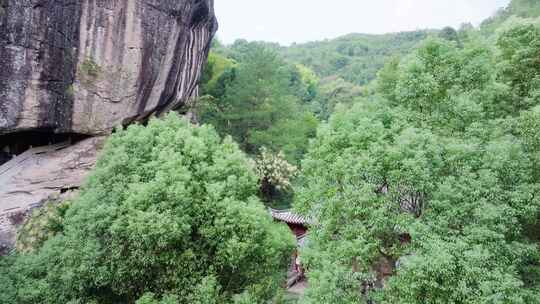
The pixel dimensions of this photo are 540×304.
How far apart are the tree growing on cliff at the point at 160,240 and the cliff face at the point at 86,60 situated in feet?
10.2

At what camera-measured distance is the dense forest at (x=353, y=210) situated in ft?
26.8

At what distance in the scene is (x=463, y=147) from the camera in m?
8.59

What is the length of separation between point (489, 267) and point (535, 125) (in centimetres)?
363

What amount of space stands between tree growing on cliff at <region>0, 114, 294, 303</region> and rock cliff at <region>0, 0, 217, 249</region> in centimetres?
303

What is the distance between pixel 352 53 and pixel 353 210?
89106 mm

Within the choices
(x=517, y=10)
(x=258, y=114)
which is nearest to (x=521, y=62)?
(x=258, y=114)

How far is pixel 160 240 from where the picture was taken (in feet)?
30.2

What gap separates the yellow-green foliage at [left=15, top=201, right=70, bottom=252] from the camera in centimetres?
1132

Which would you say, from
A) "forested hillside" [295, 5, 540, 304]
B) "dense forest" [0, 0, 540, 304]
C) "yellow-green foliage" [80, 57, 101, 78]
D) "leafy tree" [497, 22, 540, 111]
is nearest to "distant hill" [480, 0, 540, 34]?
"leafy tree" [497, 22, 540, 111]

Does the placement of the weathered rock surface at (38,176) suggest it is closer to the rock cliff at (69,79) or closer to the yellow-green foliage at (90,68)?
the rock cliff at (69,79)

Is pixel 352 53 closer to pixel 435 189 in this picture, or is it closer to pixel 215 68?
pixel 215 68

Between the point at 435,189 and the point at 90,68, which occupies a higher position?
the point at 90,68

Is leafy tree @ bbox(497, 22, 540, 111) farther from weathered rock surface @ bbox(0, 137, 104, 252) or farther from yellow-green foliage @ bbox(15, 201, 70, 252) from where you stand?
yellow-green foliage @ bbox(15, 201, 70, 252)

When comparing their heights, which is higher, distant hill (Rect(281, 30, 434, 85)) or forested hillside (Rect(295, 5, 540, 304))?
distant hill (Rect(281, 30, 434, 85))
